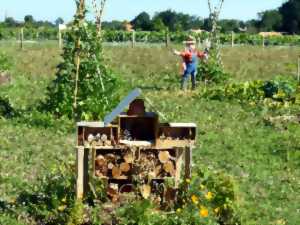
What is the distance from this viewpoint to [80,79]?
44.5ft

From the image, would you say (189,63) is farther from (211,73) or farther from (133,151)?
(133,151)

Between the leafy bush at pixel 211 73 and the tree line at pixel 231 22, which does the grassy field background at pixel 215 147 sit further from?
the tree line at pixel 231 22

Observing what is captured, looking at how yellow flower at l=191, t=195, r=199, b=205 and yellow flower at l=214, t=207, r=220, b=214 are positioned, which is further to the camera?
yellow flower at l=214, t=207, r=220, b=214

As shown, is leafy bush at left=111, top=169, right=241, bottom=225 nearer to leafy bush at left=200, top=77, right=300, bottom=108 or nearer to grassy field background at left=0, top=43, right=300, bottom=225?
grassy field background at left=0, top=43, right=300, bottom=225

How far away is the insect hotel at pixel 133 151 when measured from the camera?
7469mm

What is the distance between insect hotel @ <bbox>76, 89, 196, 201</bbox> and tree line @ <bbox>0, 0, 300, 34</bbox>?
224 feet

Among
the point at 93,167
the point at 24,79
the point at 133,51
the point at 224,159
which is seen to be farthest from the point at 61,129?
the point at 133,51

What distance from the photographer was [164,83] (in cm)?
2212

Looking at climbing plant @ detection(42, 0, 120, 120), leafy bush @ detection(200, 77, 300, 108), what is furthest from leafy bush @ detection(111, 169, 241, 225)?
leafy bush @ detection(200, 77, 300, 108)

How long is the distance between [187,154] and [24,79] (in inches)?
583

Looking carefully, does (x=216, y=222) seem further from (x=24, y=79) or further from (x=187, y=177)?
(x=24, y=79)

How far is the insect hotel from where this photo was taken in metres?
7.47

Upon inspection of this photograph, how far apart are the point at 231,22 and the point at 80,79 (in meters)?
84.2

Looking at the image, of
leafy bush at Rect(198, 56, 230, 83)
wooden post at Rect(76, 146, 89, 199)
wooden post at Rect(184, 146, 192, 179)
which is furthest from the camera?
leafy bush at Rect(198, 56, 230, 83)
